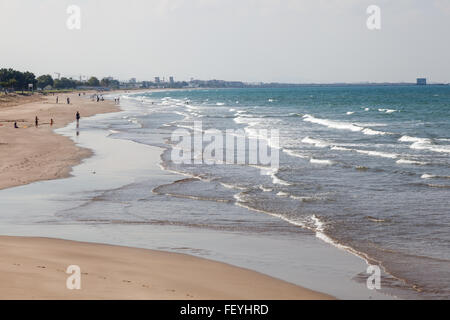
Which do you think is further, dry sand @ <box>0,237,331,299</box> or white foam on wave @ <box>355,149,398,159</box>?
white foam on wave @ <box>355,149,398,159</box>

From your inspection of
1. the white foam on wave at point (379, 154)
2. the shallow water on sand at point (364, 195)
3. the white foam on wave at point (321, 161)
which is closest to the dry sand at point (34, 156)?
the shallow water on sand at point (364, 195)

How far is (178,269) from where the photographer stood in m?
12.5

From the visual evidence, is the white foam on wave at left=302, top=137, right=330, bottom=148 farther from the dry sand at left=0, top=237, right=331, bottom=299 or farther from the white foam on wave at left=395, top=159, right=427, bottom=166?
the dry sand at left=0, top=237, right=331, bottom=299

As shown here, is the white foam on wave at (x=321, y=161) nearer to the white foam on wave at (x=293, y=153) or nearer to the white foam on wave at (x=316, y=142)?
the white foam on wave at (x=293, y=153)

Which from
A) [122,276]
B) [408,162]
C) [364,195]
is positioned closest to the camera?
[122,276]

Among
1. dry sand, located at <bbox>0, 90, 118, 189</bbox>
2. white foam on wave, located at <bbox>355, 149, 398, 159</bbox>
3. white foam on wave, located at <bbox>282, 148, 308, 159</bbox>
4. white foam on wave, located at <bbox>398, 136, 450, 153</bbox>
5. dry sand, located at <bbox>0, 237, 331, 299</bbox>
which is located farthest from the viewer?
white foam on wave, located at <bbox>398, 136, 450, 153</bbox>

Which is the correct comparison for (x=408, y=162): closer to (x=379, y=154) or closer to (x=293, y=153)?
(x=379, y=154)

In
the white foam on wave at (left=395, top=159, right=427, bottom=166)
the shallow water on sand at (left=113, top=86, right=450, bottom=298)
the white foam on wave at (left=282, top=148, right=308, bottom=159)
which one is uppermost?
the white foam on wave at (left=395, top=159, right=427, bottom=166)

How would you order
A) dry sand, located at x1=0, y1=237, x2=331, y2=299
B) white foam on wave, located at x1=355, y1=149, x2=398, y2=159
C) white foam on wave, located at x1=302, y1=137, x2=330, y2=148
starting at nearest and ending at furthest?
1. dry sand, located at x1=0, y1=237, x2=331, y2=299
2. white foam on wave, located at x1=355, y1=149, x2=398, y2=159
3. white foam on wave, located at x1=302, y1=137, x2=330, y2=148

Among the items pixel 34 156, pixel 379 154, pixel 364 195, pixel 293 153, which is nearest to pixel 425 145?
pixel 379 154

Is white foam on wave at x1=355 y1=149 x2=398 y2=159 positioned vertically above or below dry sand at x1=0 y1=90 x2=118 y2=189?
below

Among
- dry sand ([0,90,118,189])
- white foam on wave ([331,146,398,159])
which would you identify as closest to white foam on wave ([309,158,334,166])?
white foam on wave ([331,146,398,159])

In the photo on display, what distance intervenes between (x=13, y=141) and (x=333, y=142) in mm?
21066

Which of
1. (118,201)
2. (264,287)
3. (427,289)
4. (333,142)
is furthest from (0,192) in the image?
(333,142)
